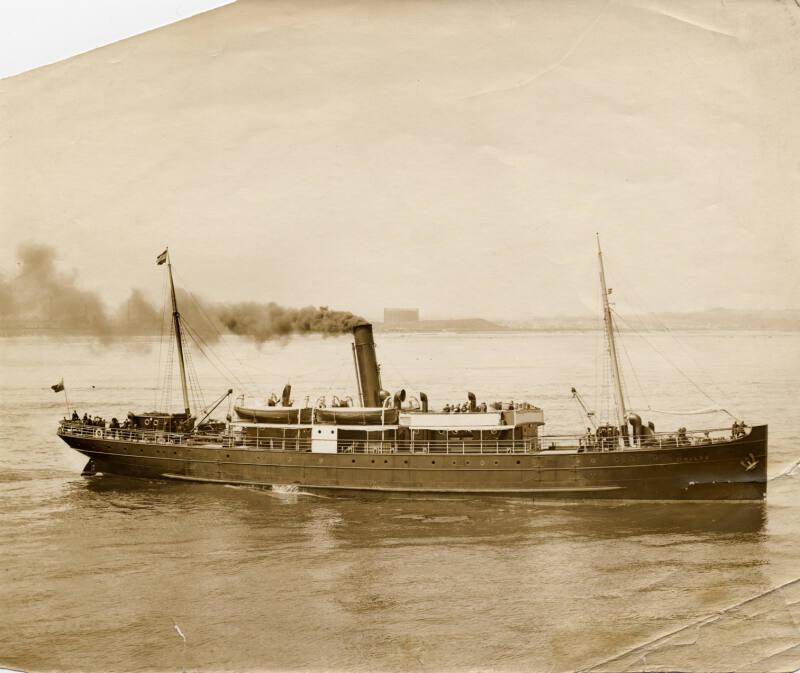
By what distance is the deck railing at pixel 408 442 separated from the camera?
10.9m

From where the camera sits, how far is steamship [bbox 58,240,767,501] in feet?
35.2

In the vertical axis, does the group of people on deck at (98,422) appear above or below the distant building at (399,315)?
below

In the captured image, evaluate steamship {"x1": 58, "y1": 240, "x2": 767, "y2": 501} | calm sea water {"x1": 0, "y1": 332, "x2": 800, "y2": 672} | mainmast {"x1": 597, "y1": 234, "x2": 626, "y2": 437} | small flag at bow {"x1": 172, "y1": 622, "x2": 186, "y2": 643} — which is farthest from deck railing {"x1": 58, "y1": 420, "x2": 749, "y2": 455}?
small flag at bow {"x1": 172, "y1": 622, "x2": 186, "y2": 643}

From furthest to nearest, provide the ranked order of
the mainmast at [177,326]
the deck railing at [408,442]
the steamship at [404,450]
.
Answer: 1. the deck railing at [408,442]
2. the steamship at [404,450]
3. the mainmast at [177,326]

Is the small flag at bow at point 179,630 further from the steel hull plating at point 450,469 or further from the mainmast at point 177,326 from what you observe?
the steel hull plating at point 450,469

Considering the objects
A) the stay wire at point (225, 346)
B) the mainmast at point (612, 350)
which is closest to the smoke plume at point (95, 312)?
the stay wire at point (225, 346)

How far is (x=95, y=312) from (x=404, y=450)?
5552 millimetres

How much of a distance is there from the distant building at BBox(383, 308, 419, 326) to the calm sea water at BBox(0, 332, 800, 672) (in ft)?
1.30

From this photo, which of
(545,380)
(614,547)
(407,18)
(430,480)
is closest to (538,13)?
(407,18)

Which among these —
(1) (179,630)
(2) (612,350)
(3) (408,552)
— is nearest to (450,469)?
(3) (408,552)

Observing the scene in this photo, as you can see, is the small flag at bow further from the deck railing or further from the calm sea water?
the deck railing

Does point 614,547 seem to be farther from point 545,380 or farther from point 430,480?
point 430,480

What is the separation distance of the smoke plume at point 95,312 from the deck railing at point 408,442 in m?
2.59

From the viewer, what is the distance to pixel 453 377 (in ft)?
31.3
